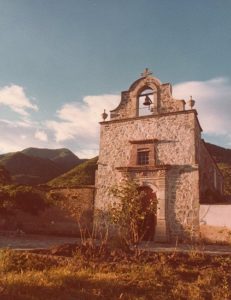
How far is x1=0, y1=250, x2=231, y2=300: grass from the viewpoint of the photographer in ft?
15.3

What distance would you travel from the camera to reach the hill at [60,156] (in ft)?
138

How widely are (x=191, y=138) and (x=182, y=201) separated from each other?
10.9ft

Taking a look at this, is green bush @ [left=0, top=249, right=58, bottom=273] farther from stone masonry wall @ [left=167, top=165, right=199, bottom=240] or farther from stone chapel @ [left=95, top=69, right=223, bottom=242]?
stone masonry wall @ [left=167, top=165, right=199, bottom=240]

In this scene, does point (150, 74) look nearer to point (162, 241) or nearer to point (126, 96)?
point (126, 96)

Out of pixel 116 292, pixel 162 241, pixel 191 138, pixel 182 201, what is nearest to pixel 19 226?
pixel 162 241

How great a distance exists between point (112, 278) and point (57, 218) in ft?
40.4

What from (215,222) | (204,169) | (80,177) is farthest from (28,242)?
(80,177)

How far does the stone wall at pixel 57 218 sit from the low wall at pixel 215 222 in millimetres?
6319

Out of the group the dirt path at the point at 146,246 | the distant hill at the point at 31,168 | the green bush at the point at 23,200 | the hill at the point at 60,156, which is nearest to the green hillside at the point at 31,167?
the distant hill at the point at 31,168

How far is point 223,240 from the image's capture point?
13.9 metres

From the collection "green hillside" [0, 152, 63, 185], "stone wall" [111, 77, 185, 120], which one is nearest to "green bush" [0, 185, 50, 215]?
"stone wall" [111, 77, 185, 120]

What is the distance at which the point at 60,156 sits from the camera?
44.8 m

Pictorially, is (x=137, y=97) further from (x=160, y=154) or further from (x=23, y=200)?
(x=23, y=200)

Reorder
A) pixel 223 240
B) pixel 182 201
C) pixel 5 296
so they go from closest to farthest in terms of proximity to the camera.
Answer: pixel 5 296, pixel 223 240, pixel 182 201
